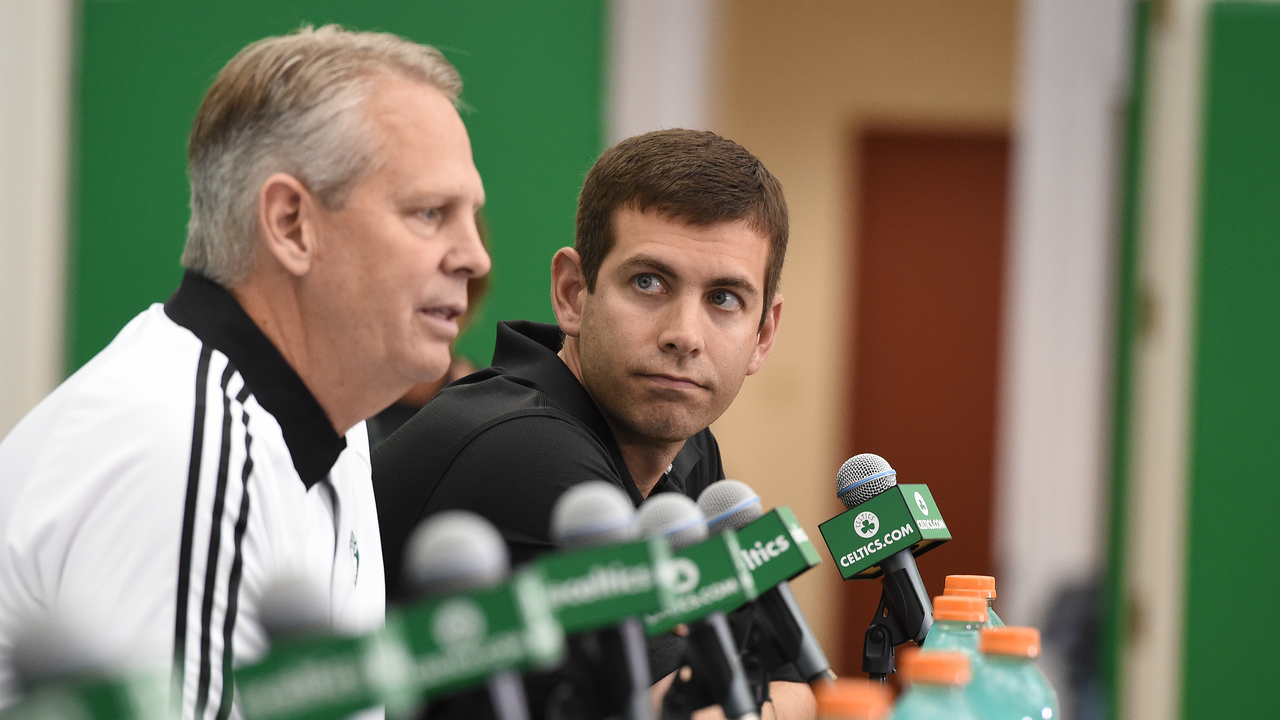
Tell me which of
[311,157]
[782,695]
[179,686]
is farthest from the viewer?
[782,695]

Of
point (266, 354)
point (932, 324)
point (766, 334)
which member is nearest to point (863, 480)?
point (766, 334)

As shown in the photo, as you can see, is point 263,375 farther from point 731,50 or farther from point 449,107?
point 731,50

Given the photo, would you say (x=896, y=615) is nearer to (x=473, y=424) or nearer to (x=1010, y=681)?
(x=1010, y=681)

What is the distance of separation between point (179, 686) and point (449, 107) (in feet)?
1.84

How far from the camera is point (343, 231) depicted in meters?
1.02

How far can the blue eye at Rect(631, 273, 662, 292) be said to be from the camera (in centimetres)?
140

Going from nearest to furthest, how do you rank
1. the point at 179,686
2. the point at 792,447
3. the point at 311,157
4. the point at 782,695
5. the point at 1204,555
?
the point at 179,686, the point at 311,157, the point at 782,695, the point at 1204,555, the point at 792,447

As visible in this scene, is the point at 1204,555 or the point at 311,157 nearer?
the point at 311,157

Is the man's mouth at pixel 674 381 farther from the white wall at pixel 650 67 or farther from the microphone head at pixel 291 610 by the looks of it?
the white wall at pixel 650 67

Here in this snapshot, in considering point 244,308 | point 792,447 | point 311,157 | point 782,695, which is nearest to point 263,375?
point 244,308

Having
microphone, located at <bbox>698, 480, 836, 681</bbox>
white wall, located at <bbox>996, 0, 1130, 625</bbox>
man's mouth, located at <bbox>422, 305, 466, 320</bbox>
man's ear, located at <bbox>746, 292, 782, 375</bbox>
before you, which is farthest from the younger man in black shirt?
white wall, located at <bbox>996, 0, 1130, 625</bbox>

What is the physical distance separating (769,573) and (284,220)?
55cm

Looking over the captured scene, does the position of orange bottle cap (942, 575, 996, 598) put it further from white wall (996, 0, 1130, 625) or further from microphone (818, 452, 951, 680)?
white wall (996, 0, 1130, 625)

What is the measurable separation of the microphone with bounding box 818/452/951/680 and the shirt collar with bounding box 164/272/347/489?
48 cm
